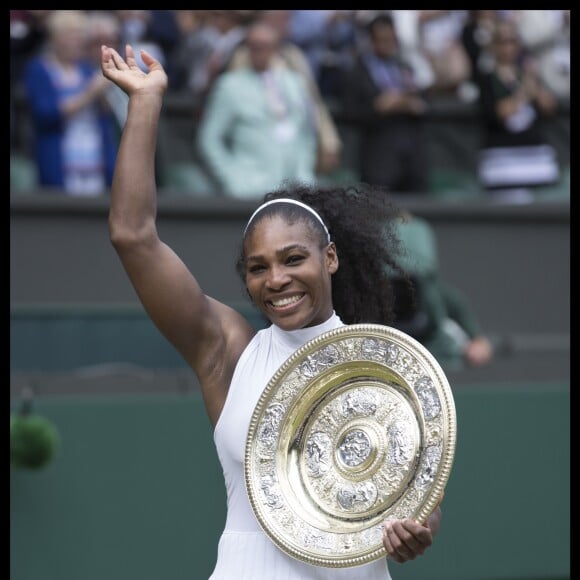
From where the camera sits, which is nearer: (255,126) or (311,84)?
(255,126)

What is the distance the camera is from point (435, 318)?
676 cm

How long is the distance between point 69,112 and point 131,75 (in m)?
4.04

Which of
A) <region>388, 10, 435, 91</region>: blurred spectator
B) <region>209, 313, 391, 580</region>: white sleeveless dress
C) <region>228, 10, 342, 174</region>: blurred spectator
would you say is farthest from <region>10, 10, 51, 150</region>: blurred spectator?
<region>209, 313, 391, 580</region>: white sleeveless dress

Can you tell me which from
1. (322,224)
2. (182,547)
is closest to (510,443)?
(182,547)

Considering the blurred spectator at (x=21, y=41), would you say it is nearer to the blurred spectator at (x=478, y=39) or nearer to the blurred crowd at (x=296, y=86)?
the blurred crowd at (x=296, y=86)

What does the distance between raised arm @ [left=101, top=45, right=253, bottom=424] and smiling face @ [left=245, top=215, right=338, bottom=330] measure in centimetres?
14

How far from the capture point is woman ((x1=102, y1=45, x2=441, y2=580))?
119 inches

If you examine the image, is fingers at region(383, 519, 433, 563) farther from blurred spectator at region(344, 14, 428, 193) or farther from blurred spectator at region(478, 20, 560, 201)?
blurred spectator at region(478, 20, 560, 201)

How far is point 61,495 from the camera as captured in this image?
604 cm

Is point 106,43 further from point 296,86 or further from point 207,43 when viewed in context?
point 296,86

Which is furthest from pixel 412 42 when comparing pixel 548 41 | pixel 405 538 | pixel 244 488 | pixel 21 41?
pixel 405 538

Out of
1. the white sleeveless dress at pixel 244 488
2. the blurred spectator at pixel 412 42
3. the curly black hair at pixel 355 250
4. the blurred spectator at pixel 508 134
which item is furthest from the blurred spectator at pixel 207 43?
the white sleeveless dress at pixel 244 488

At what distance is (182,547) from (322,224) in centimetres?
325

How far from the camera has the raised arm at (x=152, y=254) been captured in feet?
9.91
